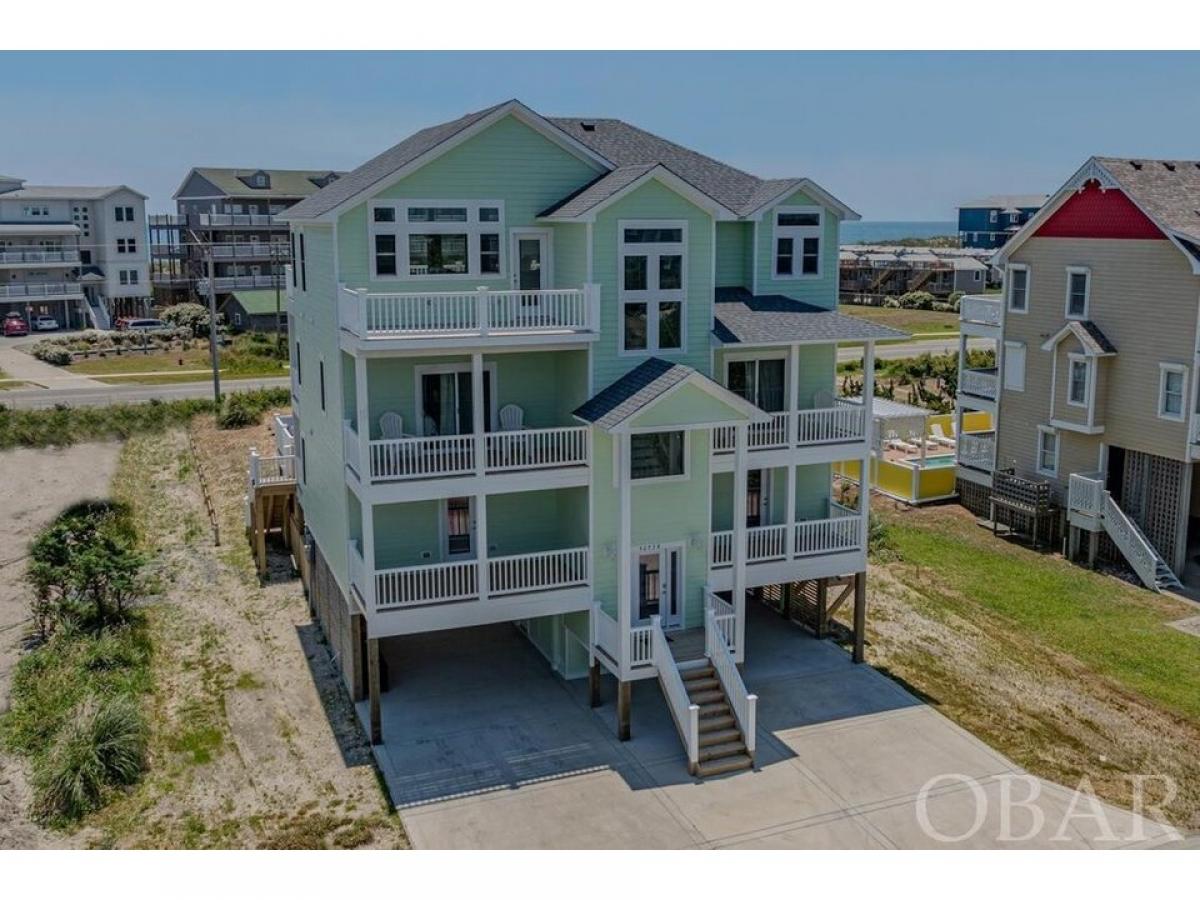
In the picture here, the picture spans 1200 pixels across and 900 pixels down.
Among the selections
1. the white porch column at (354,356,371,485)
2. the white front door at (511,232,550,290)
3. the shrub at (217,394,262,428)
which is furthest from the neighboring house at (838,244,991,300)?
the white porch column at (354,356,371,485)

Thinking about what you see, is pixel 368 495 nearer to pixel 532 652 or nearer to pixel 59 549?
pixel 532 652

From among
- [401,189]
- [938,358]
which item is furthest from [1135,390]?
[938,358]

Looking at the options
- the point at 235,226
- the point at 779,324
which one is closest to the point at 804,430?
Result: the point at 779,324

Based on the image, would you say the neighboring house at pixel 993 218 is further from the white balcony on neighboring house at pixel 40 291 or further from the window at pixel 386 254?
the window at pixel 386 254

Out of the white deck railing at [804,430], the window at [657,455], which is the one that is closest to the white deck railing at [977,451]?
the white deck railing at [804,430]

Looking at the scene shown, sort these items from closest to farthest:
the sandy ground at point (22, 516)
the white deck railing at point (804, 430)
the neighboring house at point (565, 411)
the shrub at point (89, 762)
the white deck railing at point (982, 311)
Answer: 1. the sandy ground at point (22, 516)
2. the shrub at point (89, 762)
3. the neighboring house at point (565, 411)
4. the white deck railing at point (804, 430)
5. the white deck railing at point (982, 311)

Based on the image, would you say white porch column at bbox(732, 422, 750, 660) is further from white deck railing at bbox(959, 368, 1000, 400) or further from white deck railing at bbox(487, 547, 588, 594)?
white deck railing at bbox(959, 368, 1000, 400)
